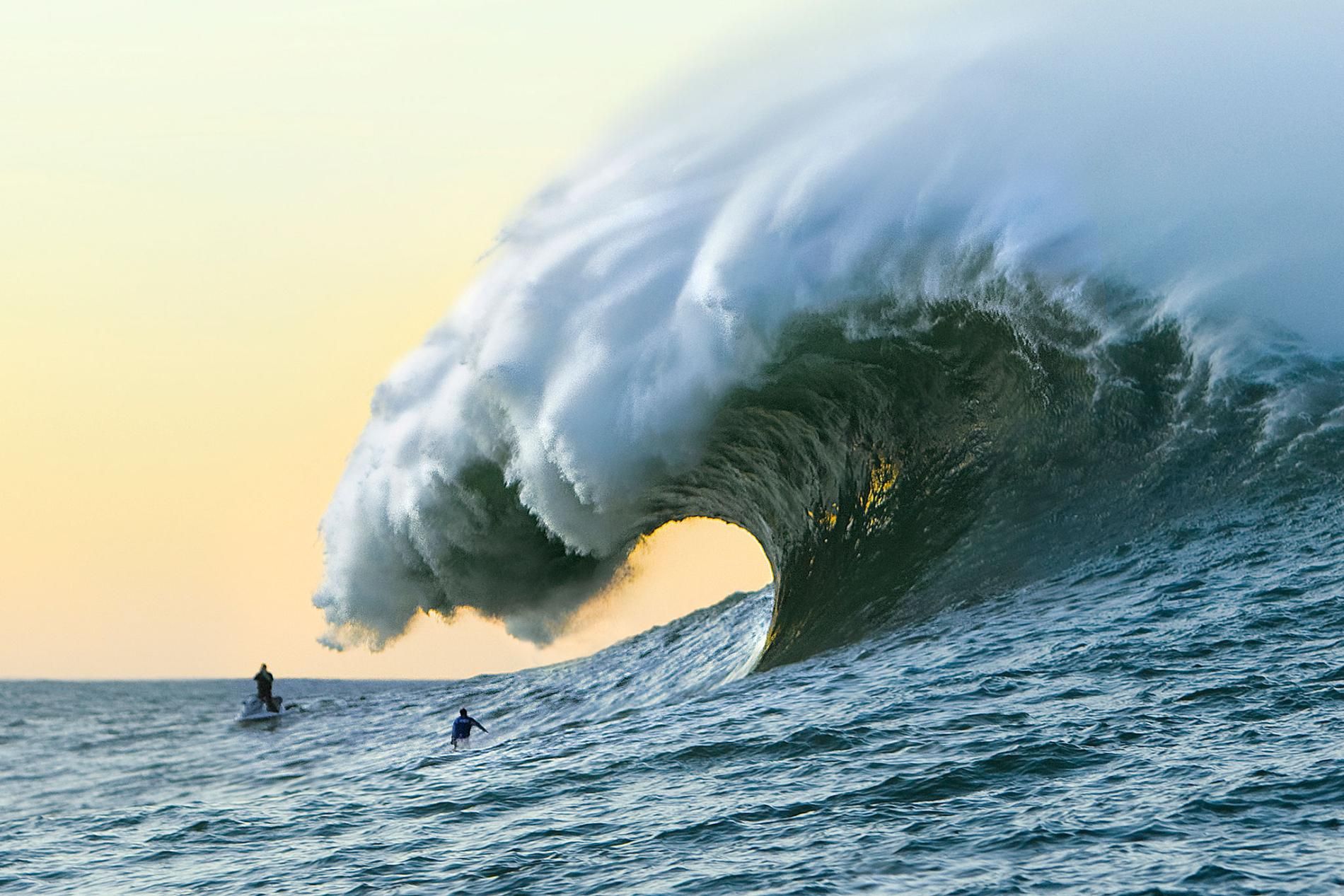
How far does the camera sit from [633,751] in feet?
36.2

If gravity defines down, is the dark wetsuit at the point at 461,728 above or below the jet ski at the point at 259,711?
below

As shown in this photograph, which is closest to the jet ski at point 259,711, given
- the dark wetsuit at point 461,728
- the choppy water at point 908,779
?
the choppy water at point 908,779

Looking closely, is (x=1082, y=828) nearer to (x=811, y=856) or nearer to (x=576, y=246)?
(x=811, y=856)

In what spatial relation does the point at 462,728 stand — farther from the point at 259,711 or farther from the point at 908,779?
the point at 259,711

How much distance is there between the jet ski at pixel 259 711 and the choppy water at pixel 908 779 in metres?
7.97

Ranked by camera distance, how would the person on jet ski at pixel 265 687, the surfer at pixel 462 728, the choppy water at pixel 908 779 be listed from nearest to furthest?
the choppy water at pixel 908 779
the surfer at pixel 462 728
the person on jet ski at pixel 265 687

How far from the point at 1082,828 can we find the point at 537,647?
13963 millimetres

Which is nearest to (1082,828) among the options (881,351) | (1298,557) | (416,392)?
(1298,557)

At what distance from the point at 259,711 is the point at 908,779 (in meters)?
18.7

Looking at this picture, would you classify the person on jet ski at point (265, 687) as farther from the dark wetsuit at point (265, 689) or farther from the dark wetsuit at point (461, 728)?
the dark wetsuit at point (461, 728)

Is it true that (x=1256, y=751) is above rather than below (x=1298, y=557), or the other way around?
below

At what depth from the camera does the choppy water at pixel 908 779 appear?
23.9ft

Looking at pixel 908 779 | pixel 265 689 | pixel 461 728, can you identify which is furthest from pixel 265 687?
pixel 908 779

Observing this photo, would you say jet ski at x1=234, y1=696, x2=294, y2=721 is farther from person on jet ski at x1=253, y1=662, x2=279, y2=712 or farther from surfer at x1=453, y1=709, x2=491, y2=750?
surfer at x1=453, y1=709, x2=491, y2=750
